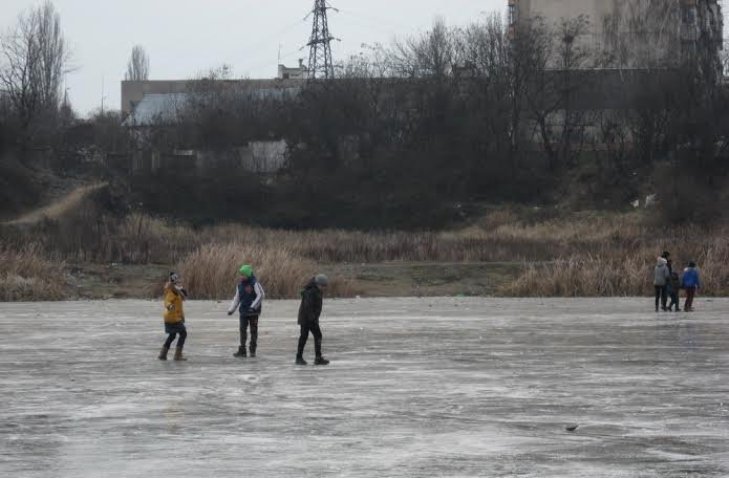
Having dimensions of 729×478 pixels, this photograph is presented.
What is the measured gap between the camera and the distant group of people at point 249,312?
22.0 meters

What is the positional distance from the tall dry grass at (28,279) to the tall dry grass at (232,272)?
4.75 meters

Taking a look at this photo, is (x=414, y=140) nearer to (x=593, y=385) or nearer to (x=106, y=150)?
(x=106, y=150)

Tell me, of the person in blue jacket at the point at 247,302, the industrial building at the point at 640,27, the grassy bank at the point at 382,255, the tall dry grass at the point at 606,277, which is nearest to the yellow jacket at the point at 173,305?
the person in blue jacket at the point at 247,302

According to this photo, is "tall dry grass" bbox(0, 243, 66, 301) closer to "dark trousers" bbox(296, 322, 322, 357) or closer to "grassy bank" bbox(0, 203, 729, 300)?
"grassy bank" bbox(0, 203, 729, 300)

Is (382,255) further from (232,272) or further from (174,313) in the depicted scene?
(174,313)

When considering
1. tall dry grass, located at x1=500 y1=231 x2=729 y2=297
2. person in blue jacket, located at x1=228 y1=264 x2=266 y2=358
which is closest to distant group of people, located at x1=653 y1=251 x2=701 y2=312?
tall dry grass, located at x1=500 y1=231 x2=729 y2=297

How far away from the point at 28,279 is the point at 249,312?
24220mm

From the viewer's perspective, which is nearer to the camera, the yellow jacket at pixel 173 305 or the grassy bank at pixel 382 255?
the yellow jacket at pixel 173 305

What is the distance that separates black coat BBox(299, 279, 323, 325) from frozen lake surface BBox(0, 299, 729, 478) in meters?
0.91

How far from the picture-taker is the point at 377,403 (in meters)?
17.3

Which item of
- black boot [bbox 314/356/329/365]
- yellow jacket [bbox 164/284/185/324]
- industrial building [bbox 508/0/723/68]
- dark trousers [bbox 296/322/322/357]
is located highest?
industrial building [bbox 508/0/723/68]

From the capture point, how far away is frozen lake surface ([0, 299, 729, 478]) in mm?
13094

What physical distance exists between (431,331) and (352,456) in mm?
16326

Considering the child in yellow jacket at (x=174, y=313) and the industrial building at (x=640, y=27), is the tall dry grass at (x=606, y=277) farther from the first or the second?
the industrial building at (x=640, y=27)
